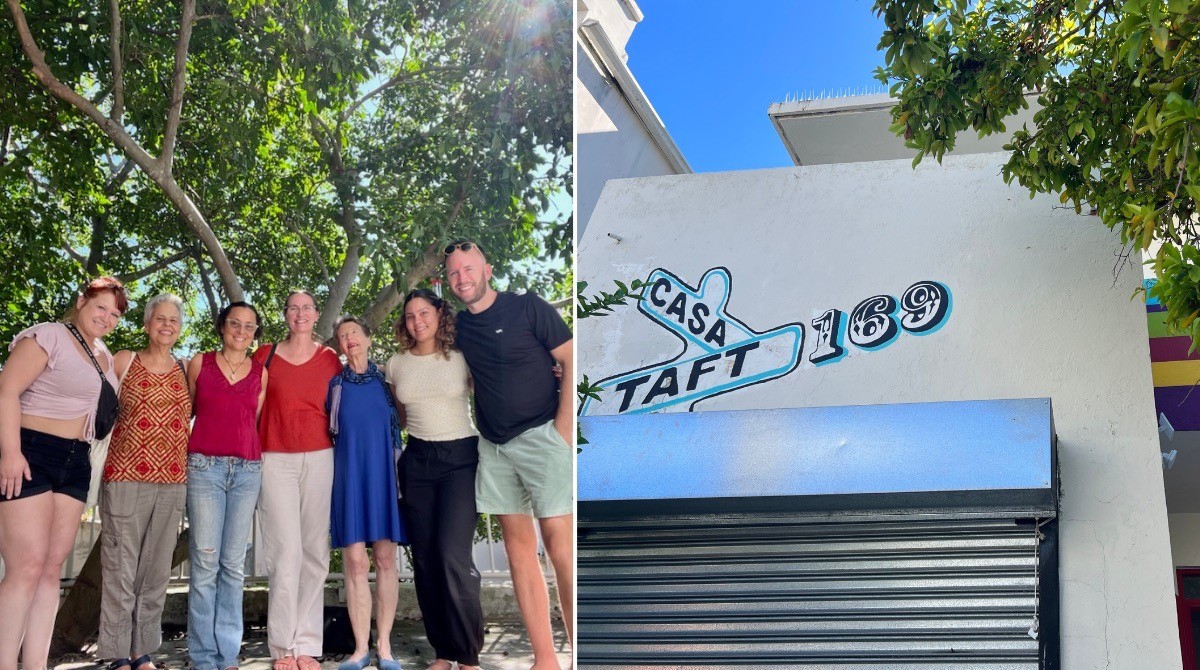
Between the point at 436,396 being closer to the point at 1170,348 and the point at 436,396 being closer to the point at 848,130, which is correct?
the point at 1170,348

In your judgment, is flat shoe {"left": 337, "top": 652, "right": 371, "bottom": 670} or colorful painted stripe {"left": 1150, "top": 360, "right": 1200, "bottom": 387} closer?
flat shoe {"left": 337, "top": 652, "right": 371, "bottom": 670}

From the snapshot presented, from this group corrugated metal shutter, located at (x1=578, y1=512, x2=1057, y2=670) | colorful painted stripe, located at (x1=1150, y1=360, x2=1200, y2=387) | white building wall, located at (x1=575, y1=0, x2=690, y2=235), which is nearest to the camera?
corrugated metal shutter, located at (x1=578, y1=512, x2=1057, y2=670)

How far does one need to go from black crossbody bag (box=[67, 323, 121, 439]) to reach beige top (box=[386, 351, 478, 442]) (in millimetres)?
659

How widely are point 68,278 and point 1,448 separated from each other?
52cm

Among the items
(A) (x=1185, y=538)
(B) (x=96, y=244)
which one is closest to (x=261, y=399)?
(B) (x=96, y=244)

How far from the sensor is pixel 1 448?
8.76 feet

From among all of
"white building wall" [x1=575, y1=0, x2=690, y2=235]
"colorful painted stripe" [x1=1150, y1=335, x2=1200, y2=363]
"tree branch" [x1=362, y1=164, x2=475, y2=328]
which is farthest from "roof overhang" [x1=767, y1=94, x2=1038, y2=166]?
"tree branch" [x1=362, y1=164, x2=475, y2=328]

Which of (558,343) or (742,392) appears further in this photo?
(742,392)

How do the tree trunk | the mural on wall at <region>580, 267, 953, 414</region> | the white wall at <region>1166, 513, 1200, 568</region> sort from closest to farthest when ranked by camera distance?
1. the tree trunk
2. the mural on wall at <region>580, 267, 953, 414</region>
3. the white wall at <region>1166, 513, 1200, 568</region>

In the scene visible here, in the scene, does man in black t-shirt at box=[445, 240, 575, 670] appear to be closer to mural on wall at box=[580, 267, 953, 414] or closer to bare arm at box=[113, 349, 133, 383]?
bare arm at box=[113, 349, 133, 383]

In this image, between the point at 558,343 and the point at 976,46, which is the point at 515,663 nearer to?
the point at 558,343

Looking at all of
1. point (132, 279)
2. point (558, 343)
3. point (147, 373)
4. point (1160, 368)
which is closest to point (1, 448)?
point (147, 373)

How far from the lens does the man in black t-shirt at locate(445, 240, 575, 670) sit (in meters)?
2.90

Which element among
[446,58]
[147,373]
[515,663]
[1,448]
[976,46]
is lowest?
[515,663]
